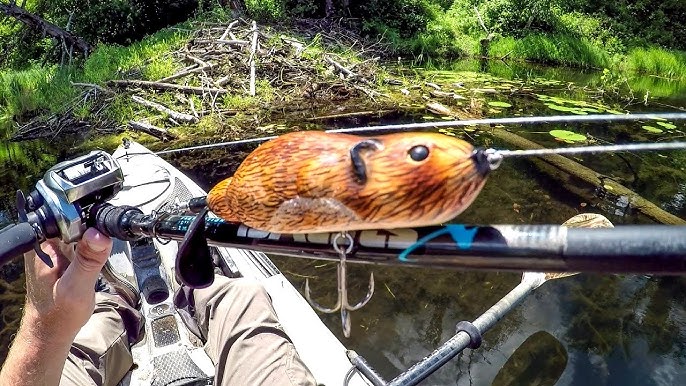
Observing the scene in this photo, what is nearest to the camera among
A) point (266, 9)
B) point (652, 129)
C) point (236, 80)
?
point (652, 129)

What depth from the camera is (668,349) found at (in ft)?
13.6

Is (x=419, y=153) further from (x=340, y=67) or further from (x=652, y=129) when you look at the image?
(x=340, y=67)

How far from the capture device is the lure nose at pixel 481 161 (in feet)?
2.43

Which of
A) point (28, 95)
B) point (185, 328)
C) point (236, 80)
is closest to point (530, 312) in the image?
point (185, 328)

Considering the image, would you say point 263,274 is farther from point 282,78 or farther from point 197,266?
point 282,78

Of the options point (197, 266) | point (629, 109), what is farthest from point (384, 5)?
point (197, 266)

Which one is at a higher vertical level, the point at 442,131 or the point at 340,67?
the point at 340,67

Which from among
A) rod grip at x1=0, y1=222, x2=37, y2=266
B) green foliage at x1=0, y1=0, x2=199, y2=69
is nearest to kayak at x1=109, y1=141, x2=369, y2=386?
rod grip at x1=0, y1=222, x2=37, y2=266

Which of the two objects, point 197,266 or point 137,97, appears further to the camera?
point 137,97

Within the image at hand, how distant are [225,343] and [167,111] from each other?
24.5ft

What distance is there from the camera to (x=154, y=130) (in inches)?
334

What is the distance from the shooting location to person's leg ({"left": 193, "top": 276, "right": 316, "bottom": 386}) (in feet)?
7.20

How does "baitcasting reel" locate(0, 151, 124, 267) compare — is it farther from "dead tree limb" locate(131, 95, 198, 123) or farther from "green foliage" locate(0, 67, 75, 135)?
"green foliage" locate(0, 67, 75, 135)

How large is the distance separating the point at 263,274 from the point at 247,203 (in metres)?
2.69
